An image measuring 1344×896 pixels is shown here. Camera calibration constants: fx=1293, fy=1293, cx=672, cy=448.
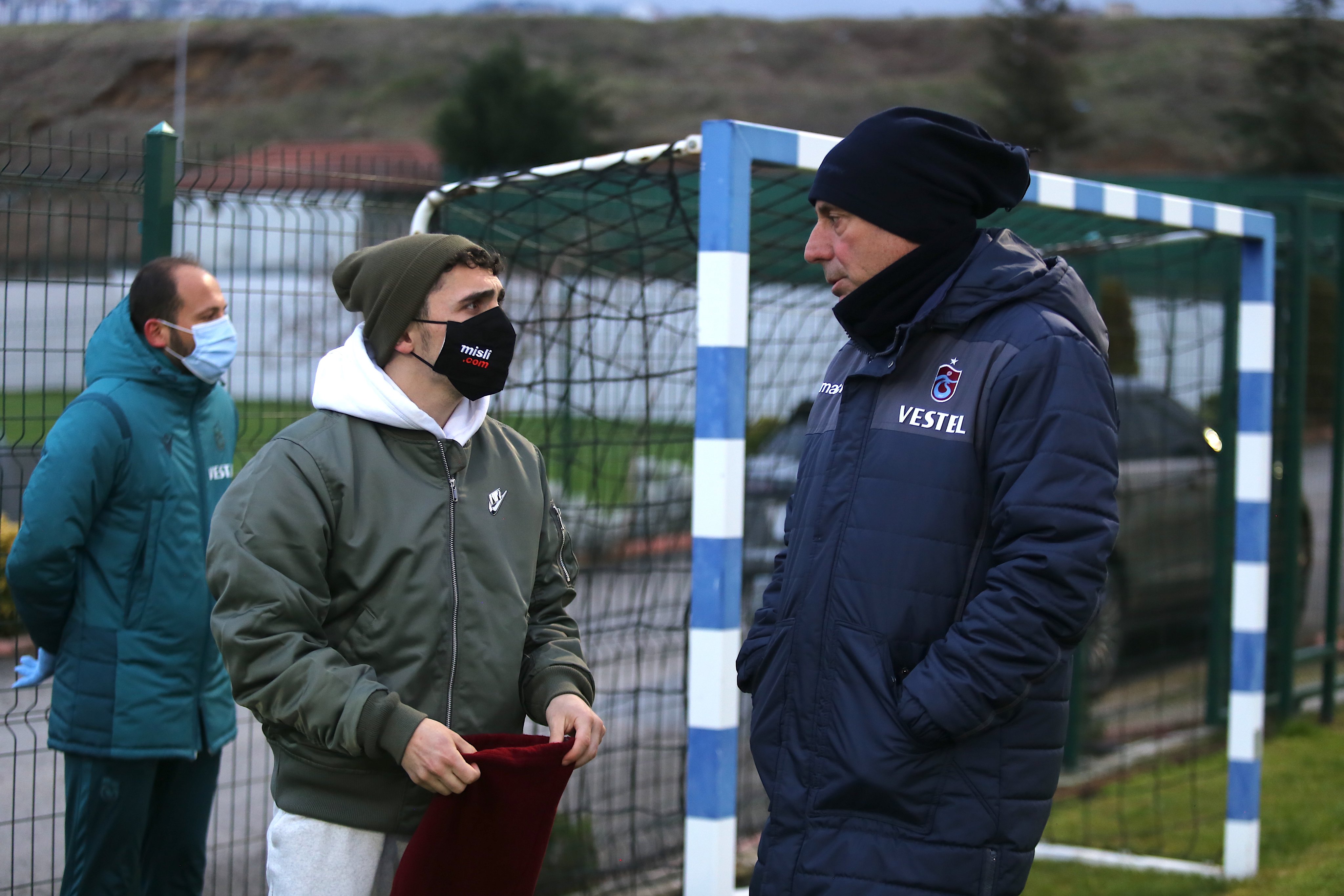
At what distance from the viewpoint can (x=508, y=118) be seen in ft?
125

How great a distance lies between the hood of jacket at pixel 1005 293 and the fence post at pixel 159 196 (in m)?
2.47

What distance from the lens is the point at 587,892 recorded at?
4445 millimetres

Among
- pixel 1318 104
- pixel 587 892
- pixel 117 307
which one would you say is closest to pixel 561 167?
pixel 117 307

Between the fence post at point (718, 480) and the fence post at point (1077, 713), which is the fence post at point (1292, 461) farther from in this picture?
the fence post at point (718, 480)

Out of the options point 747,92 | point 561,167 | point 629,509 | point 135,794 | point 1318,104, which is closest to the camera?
point 135,794

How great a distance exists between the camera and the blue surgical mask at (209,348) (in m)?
3.41

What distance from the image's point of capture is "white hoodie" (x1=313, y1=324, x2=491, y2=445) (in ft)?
7.66

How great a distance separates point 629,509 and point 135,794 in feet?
7.32


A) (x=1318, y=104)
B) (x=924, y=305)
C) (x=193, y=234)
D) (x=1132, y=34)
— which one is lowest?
(x=924, y=305)

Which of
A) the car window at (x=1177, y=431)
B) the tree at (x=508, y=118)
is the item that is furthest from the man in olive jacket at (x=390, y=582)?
the tree at (x=508, y=118)

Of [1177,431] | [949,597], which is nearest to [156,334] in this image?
[949,597]

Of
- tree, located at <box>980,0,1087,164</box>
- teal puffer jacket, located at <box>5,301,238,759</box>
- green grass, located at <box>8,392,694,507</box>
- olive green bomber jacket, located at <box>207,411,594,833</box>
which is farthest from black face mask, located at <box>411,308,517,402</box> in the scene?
tree, located at <box>980,0,1087,164</box>

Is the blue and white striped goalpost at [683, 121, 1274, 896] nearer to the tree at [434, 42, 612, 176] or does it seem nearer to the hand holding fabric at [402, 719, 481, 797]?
the hand holding fabric at [402, 719, 481, 797]

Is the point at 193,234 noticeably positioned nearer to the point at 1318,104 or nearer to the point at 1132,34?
the point at 1318,104
